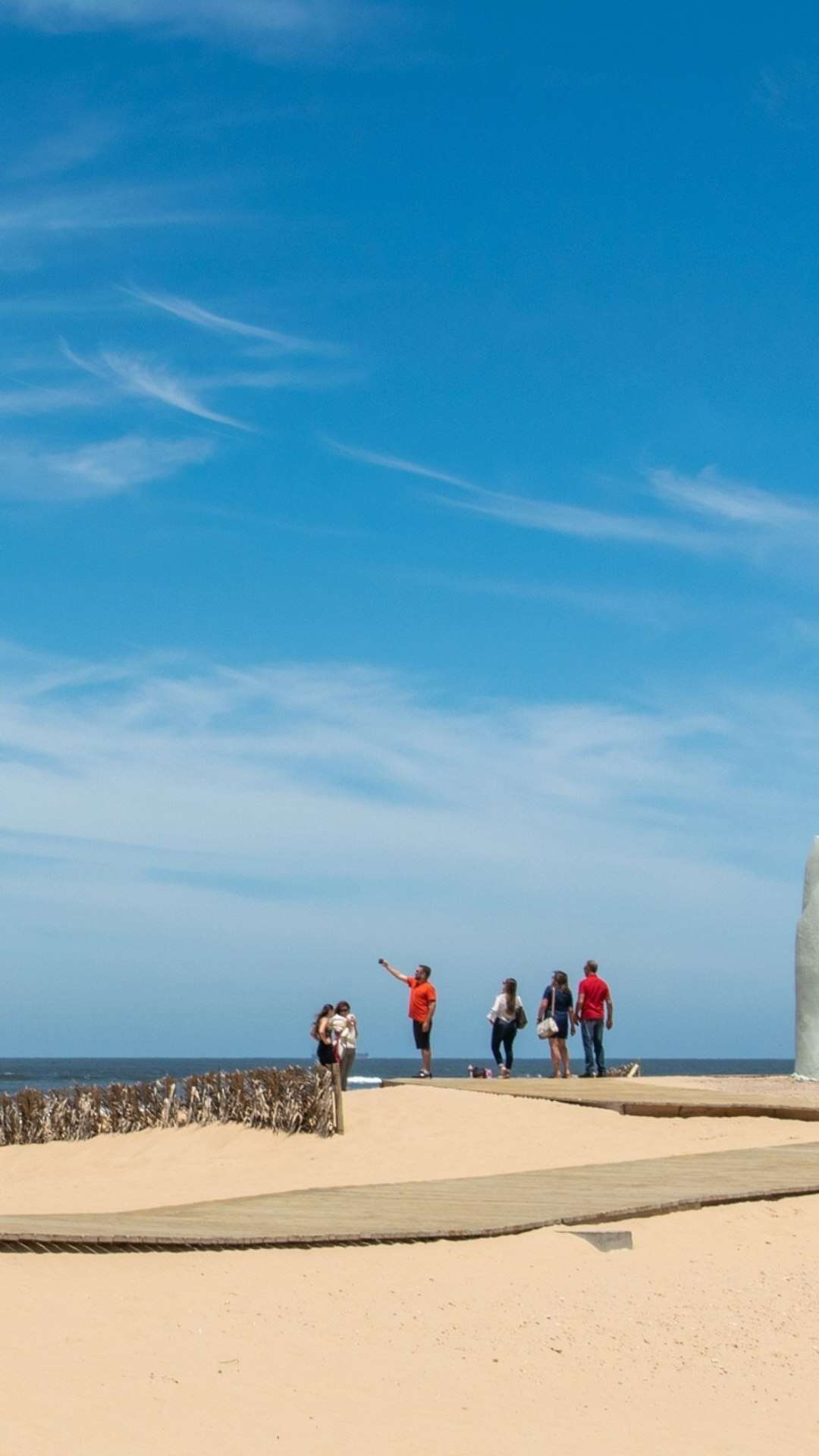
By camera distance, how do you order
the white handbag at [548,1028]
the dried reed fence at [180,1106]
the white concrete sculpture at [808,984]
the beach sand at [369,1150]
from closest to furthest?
the beach sand at [369,1150]
the dried reed fence at [180,1106]
the white handbag at [548,1028]
the white concrete sculpture at [808,984]

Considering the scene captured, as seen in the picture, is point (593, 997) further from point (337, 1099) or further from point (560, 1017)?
point (337, 1099)

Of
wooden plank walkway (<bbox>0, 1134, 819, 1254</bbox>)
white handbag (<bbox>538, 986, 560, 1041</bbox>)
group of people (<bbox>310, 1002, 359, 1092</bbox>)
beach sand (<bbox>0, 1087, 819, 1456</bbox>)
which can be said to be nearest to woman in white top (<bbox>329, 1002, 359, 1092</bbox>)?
group of people (<bbox>310, 1002, 359, 1092</bbox>)

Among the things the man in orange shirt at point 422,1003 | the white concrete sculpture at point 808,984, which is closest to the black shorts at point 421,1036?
the man in orange shirt at point 422,1003

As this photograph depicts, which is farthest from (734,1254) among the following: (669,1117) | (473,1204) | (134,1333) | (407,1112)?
(407,1112)

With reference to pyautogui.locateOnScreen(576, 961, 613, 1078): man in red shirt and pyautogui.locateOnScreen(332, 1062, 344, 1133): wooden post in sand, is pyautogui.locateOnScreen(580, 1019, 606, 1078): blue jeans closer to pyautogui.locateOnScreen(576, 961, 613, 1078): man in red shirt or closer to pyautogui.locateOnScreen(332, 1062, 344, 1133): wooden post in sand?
pyautogui.locateOnScreen(576, 961, 613, 1078): man in red shirt

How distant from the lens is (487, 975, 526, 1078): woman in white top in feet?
66.8

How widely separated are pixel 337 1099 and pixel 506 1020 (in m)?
4.73

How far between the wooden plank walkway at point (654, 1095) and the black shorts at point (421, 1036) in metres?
0.65

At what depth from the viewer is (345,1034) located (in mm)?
18484

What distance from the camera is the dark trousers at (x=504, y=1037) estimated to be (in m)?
20.4

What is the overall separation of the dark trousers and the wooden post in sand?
454 centimetres

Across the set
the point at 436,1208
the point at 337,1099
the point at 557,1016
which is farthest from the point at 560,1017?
the point at 436,1208

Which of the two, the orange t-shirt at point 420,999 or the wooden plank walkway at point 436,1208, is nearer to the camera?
the wooden plank walkway at point 436,1208

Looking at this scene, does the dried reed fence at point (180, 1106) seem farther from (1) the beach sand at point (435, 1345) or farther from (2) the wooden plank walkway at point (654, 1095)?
(1) the beach sand at point (435, 1345)
